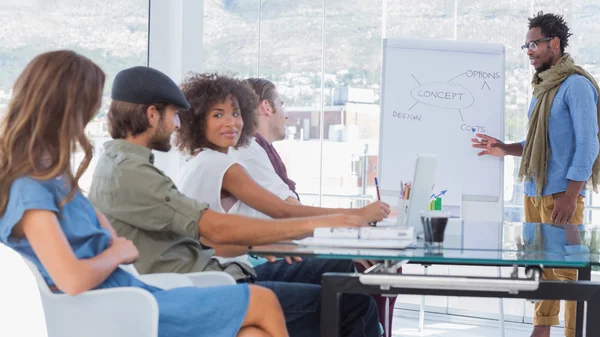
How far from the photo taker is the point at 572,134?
14.6 feet

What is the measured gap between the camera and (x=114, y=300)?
201 centimetres

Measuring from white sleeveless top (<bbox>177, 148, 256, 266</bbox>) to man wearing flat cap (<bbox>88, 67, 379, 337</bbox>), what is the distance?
0.56 feet

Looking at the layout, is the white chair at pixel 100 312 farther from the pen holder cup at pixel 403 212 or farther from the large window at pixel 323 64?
the large window at pixel 323 64

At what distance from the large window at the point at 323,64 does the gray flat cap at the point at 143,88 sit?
3.60 m

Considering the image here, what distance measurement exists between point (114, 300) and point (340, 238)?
2.22ft

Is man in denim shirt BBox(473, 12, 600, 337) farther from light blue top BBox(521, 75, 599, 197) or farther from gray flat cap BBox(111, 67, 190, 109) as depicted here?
gray flat cap BBox(111, 67, 190, 109)

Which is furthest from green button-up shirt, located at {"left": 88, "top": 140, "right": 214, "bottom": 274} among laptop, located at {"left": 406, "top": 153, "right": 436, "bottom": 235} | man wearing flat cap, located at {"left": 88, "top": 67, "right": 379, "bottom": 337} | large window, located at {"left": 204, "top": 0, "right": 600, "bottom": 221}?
large window, located at {"left": 204, "top": 0, "right": 600, "bottom": 221}

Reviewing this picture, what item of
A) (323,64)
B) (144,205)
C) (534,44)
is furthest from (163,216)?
(323,64)

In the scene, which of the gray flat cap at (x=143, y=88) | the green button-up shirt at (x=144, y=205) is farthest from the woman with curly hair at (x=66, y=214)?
the gray flat cap at (x=143, y=88)

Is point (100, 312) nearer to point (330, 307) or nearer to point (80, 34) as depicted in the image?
point (330, 307)

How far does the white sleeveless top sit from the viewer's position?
286 cm

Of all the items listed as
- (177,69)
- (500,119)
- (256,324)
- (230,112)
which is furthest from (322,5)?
(256,324)

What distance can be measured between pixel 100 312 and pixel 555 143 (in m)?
3.12

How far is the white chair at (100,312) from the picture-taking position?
2.00 m
